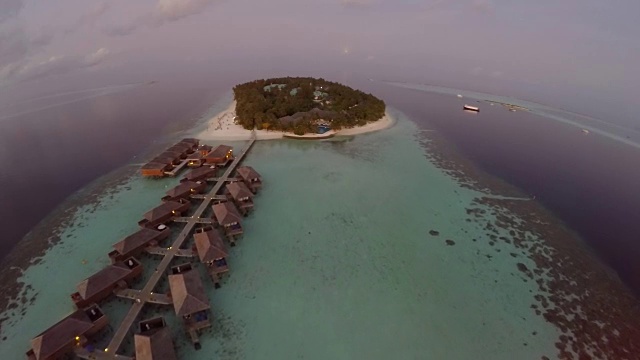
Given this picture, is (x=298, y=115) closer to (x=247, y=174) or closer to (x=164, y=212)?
(x=247, y=174)

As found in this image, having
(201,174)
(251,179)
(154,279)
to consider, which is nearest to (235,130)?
(201,174)

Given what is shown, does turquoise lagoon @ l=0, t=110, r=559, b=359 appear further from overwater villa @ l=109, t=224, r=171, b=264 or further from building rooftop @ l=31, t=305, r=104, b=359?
overwater villa @ l=109, t=224, r=171, b=264

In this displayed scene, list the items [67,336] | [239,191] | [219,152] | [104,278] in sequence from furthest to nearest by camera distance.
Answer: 1. [219,152]
2. [239,191]
3. [104,278]
4. [67,336]

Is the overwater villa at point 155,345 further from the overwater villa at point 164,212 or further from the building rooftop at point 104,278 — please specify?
the overwater villa at point 164,212

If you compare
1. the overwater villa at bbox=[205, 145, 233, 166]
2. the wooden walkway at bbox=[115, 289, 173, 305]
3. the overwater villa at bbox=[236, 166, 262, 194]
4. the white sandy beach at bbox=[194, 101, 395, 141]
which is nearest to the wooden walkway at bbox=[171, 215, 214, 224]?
the overwater villa at bbox=[236, 166, 262, 194]

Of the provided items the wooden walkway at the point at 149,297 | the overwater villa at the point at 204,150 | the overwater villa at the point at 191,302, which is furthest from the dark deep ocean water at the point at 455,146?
the overwater villa at the point at 191,302

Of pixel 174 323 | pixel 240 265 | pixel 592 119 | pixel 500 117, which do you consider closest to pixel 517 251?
pixel 240 265

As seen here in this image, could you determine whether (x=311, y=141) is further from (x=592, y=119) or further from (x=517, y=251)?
(x=592, y=119)
